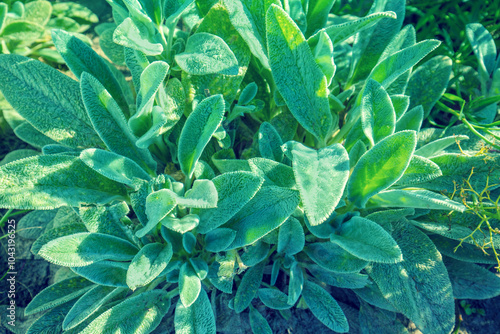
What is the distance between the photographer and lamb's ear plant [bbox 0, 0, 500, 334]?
1.17 m

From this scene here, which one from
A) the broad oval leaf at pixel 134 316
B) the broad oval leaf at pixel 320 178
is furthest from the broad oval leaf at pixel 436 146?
the broad oval leaf at pixel 134 316

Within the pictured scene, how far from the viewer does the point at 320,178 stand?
3.46ft

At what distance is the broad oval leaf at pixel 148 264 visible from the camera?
1070mm

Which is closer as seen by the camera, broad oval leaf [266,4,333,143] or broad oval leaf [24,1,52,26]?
broad oval leaf [266,4,333,143]

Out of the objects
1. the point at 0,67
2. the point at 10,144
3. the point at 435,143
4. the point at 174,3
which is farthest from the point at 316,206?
the point at 10,144

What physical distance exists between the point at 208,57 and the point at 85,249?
29.8 inches

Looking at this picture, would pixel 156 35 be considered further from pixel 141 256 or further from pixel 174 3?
pixel 141 256

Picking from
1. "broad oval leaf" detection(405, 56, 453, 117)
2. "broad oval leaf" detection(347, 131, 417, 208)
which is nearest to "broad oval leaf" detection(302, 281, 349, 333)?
"broad oval leaf" detection(347, 131, 417, 208)

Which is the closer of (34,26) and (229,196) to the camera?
(229,196)

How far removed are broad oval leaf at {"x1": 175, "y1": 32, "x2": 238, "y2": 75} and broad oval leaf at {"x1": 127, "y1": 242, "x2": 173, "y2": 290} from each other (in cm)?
61

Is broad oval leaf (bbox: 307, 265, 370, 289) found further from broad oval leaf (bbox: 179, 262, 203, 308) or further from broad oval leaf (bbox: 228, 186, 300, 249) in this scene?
broad oval leaf (bbox: 179, 262, 203, 308)

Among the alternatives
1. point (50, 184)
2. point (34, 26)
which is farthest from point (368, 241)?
point (34, 26)

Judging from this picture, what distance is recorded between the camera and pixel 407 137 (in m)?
1.10

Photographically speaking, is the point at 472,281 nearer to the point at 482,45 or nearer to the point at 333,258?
the point at 333,258
